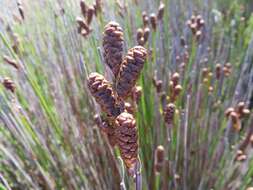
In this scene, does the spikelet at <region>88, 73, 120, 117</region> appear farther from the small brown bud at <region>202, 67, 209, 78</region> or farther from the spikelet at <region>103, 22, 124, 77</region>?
the small brown bud at <region>202, 67, 209, 78</region>

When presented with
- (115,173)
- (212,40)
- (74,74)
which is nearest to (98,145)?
(115,173)

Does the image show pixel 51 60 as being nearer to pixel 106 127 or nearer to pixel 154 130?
pixel 154 130

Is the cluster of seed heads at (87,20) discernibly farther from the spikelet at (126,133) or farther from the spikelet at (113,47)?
the spikelet at (126,133)

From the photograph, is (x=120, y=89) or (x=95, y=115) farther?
(x=95, y=115)

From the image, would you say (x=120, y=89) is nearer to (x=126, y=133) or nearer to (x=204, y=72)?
(x=126, y=133)

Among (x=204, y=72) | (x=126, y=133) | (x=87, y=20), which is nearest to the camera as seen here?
(x=126, y=133)

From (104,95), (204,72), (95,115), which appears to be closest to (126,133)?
(104,95)

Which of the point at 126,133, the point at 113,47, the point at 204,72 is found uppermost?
the point at 204,72

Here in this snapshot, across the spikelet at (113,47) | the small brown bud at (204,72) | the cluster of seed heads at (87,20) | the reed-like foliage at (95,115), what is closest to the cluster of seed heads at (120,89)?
the spikelet at (113,47)
